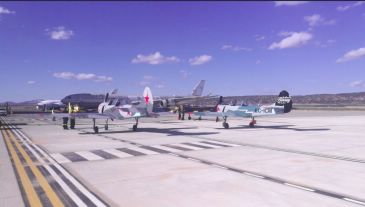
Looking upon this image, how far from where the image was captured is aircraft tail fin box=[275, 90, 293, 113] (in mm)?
29781

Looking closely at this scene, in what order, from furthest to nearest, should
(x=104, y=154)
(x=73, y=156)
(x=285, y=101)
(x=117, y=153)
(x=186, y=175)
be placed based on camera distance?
(x=285, y=101)
(x=117, y=153)
(x=104, y=154)
(x=73, y=156)
(x=186, y=175)

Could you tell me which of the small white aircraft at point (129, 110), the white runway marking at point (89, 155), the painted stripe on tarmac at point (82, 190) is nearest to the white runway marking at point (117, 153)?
the white runway marking at point (89, 155)

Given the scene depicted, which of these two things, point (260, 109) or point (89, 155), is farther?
point (260, 109)

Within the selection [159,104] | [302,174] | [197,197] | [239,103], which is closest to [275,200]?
[197,197]

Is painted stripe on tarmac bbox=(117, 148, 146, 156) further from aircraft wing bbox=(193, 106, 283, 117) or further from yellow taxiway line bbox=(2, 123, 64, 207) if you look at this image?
aircraft wing bbox=(193, 106, 283, 117)

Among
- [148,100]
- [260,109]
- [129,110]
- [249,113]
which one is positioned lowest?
[249,113]

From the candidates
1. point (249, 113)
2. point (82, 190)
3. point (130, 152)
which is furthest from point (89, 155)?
point (249, 113)

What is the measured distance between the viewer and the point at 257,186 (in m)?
10.2

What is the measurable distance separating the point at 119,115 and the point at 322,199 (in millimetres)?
21421

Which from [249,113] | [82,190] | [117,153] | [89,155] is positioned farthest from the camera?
[249,113]

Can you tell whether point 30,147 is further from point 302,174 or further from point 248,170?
point 302,174

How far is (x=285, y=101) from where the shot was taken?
29.8 m

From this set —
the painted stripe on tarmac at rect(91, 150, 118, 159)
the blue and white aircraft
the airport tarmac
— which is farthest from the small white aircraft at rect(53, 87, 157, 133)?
the painted stripe on tarmac at rect(91, 150, 118, 159)

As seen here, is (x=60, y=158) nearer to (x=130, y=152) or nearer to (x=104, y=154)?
(x=104, y=154)
